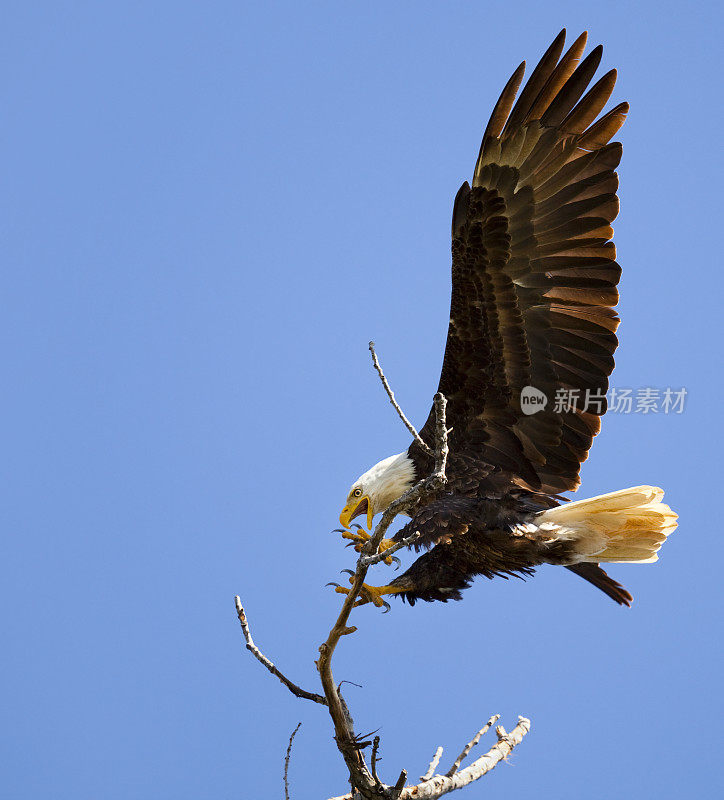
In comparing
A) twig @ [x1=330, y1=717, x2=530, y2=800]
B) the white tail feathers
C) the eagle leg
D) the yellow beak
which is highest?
the yellow beak

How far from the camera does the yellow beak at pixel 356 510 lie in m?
4.60

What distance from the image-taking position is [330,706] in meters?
3.41

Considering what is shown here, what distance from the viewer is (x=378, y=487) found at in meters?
4.59

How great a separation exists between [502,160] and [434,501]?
1777mm

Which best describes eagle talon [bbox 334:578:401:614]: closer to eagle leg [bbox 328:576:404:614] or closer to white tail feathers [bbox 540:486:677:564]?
eagle leg [bbox 328:576:404:614]

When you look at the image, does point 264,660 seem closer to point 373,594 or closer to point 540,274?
point 373,594

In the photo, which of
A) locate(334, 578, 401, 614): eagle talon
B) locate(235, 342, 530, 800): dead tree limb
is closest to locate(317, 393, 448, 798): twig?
locate(235, 342, 530, 800): dead tree limb

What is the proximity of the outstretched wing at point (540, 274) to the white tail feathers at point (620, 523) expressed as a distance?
290mm

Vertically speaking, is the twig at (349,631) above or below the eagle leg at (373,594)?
below

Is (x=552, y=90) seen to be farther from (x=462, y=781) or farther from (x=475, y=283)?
(x=462, y=781)

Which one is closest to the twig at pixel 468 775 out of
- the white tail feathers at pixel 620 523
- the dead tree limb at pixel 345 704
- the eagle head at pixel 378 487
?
the dead tree limb at pixel 345 704

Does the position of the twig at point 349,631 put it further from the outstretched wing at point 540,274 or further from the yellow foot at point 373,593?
the outstretched wing at point 540,274

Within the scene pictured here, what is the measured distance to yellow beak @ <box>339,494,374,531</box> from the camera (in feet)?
15.1

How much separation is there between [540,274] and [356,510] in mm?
1642
